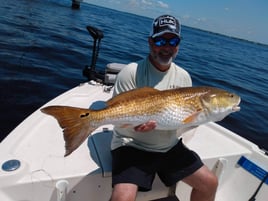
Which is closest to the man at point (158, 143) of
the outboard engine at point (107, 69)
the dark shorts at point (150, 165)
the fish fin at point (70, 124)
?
the dark shorts at point (150, 165)

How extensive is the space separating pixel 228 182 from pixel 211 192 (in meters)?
1.07

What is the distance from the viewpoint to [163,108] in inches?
99.6

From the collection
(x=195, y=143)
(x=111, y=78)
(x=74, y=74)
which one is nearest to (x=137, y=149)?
(x=195, y=143)

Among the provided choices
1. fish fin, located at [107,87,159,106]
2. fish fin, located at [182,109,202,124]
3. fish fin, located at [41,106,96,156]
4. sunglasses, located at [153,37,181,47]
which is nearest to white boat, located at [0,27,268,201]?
fish fin, located at [41,106,96,156]

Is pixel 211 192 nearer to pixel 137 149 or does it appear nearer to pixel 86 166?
pixel 137 149

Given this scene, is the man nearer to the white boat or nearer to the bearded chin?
the bearded chin

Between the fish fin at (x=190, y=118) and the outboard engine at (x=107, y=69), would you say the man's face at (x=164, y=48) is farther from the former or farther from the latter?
the outboard engine at (x=107, y=69)

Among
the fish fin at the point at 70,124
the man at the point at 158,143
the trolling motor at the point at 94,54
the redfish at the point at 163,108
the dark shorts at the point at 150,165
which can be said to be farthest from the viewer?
the trolling motor at the point at 94,54

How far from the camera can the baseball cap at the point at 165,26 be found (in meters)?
2.92

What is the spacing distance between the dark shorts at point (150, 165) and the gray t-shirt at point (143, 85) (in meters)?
0.07

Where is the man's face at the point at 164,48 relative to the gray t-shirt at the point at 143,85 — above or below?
above

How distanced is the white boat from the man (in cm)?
28

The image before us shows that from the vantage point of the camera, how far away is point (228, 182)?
13.1ft

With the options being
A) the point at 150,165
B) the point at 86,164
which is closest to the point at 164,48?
the point at 150,165
